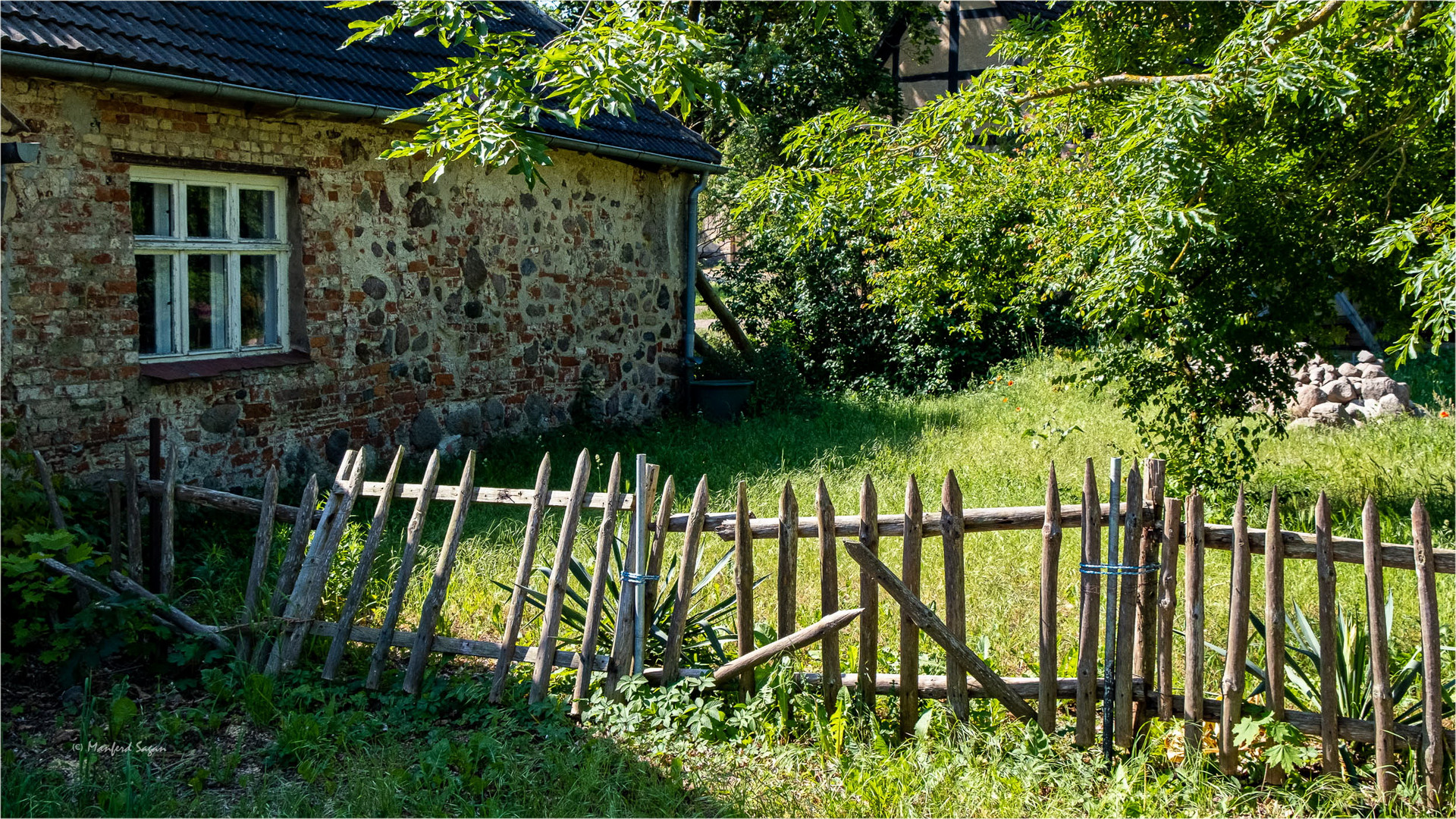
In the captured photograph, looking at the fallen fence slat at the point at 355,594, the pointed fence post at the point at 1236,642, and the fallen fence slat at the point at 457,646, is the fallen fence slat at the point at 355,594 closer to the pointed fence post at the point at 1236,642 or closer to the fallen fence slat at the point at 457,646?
the fallen fence slat at the point at 457,646

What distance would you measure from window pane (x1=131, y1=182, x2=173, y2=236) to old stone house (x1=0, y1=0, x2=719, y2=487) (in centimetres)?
2

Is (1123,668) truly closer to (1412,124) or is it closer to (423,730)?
(423,730)

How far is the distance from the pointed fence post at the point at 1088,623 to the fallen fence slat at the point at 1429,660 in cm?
93

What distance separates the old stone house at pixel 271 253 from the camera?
5730 mm

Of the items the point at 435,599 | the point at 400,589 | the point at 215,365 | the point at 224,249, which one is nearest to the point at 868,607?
the point at 435,599

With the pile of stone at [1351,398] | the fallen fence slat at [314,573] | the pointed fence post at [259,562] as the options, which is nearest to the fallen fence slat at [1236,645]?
the fallen fence slat at [314,573]

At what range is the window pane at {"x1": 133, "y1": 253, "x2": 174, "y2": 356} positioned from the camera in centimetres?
641

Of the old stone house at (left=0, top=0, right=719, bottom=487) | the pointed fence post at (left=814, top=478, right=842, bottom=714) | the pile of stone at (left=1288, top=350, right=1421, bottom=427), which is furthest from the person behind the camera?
the pile of stone at (left=1288, top=350, right=1421, bottom=427)

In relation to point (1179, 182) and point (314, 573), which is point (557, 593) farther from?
point (1179, 182)

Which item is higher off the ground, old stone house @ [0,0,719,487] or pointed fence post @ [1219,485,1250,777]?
old stone house @ [0,0,719,487]

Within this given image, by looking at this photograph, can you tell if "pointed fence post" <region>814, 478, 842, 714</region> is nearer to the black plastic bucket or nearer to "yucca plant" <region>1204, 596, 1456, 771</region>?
"yucca plant" <region>1204, 596, 1456, 771</region>

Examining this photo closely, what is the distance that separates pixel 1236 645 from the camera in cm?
356

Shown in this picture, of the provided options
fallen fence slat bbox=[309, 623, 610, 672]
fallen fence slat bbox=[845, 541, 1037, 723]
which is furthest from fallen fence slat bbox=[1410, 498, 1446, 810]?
fallen fence slat bbox=[309, 623, 610, 672]

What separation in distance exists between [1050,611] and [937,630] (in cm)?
38
